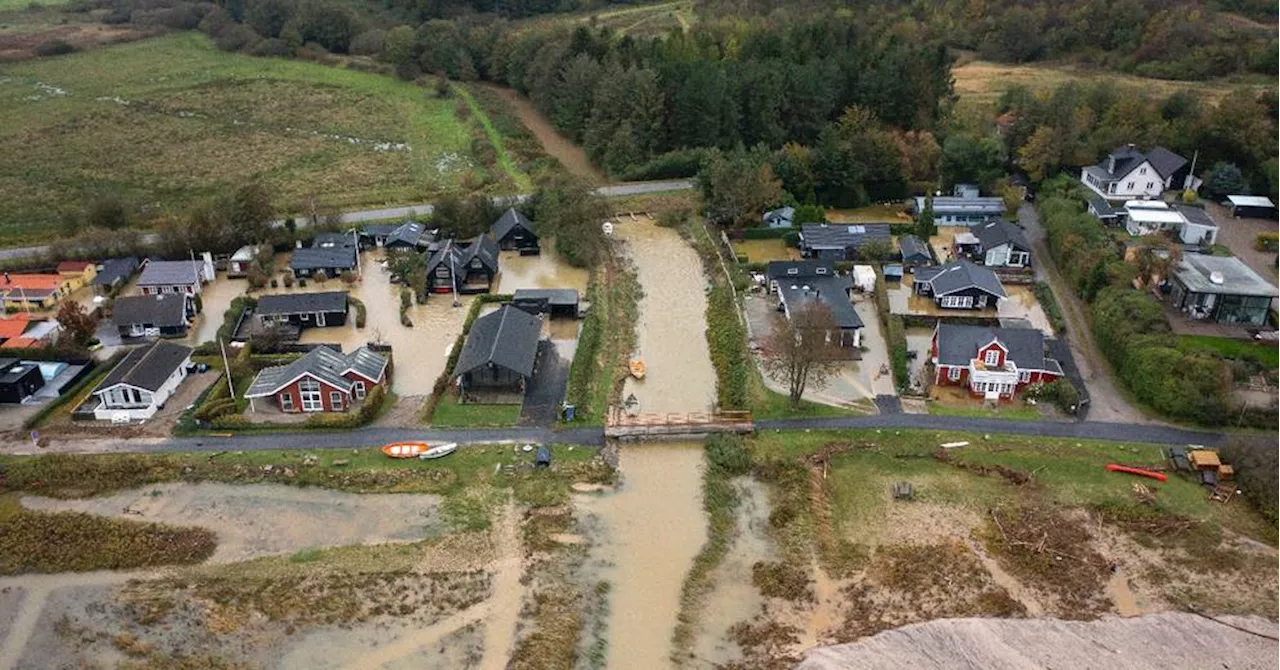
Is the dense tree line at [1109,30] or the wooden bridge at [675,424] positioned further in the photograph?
the dense tree line at [1109,30]

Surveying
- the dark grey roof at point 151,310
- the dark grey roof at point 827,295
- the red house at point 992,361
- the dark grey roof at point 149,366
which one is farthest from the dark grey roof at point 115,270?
the red house at point 992,361

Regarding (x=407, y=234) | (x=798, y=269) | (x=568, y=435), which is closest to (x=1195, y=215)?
(x=798, y=269)

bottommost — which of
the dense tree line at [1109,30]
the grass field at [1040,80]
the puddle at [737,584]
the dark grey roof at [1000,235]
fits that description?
the puddle at [737,584]

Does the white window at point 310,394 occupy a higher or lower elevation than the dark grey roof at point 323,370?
lower

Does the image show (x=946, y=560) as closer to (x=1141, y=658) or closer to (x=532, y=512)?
(x=1141, y=658)

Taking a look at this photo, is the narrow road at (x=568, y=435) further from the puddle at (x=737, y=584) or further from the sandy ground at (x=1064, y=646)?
the sandy ground at (x=1064, y=646)

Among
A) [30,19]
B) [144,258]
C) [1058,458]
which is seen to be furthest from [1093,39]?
[30,19]
